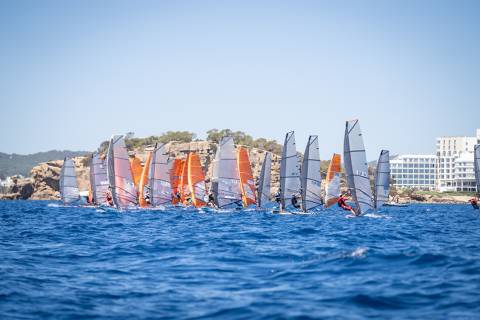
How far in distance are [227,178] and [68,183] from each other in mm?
32372

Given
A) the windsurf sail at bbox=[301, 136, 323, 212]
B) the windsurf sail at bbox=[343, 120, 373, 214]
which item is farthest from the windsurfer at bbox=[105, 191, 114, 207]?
the windsurf sail at bbox=[343, 120, 373, 214]

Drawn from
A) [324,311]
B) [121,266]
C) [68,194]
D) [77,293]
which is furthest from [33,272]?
[68,194]

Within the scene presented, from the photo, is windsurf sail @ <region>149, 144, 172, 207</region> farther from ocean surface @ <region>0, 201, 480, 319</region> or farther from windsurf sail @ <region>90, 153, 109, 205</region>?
ocean surface @ <region>0, 201, 480, 319</region>

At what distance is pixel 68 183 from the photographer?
8069 cm

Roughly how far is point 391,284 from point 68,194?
71843 millimetres

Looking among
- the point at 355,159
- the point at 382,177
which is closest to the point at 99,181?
the point at 382,177

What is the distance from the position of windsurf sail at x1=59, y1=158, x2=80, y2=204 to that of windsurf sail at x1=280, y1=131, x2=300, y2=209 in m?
37.1

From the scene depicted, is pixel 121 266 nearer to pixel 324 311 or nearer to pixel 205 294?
pixel 205 294

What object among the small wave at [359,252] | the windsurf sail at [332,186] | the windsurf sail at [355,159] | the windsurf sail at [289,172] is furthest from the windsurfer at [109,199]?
the small wave at [359,252]

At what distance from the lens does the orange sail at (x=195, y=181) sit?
62.2 metres

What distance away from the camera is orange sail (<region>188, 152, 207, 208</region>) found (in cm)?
6222

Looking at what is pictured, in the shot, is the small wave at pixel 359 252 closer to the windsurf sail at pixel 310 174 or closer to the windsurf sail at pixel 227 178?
the windsurf sail at pixel 310 174

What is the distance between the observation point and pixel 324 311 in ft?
38.7

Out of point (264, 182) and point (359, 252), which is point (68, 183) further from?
point (359, 252)
